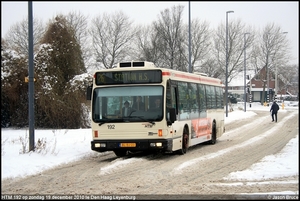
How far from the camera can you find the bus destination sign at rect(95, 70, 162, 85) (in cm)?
1554

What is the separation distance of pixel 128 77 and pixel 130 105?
95 cm

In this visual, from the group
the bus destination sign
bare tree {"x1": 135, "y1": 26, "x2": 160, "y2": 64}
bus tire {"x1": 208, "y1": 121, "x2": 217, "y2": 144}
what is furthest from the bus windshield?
bare tree {"x1": 135, "y1": 26, "x2": 160, "y2": 64}

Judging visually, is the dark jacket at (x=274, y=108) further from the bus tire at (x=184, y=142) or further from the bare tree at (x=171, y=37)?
the bus tire at (x=184, y=142)

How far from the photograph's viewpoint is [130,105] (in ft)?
50.5

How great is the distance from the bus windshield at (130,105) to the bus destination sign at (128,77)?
0.69ft

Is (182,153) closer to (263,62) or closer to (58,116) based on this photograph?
(58,116)

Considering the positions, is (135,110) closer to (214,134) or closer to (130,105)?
(130,105)

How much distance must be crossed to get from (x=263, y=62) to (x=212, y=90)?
19333 mm

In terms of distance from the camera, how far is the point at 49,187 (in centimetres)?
1046

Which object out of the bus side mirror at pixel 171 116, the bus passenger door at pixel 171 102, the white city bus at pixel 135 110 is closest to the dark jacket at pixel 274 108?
the white city bus at pixel 135 110

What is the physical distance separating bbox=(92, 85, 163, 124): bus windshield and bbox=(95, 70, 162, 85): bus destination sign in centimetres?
21

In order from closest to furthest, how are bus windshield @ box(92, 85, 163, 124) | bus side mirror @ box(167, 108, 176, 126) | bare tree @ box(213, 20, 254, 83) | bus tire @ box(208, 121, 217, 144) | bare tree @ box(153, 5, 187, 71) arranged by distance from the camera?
bus side mirror @ box(167, 108, 176, 126), bus windshield @ box(92, 85, 163, 124), bus tire @ box(208, 121, 217, 144), bare tree @ box(153, 5, 187, 71), bare tree @ box(213, 20, 254, 83)

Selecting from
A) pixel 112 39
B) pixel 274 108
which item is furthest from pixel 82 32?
pixel 274 108

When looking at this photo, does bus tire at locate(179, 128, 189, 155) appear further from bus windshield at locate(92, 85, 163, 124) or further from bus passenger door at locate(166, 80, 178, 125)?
bus windshield at locate(92, 85, 163, 124)
